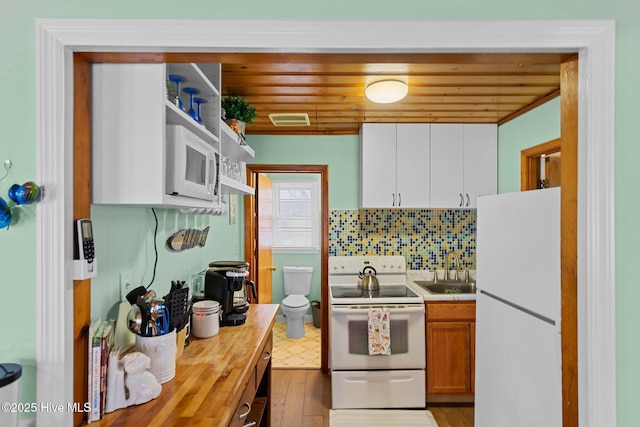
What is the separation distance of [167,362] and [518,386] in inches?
58.5

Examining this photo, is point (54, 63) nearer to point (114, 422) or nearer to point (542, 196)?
point (114, 422)

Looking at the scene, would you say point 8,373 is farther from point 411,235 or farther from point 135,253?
point 411,235

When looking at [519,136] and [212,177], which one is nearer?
[212,177]

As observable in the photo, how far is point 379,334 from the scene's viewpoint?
2787 millimetres

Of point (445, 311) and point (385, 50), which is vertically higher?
point (385, 50)

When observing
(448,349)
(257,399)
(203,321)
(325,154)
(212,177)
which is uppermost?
(325,154)

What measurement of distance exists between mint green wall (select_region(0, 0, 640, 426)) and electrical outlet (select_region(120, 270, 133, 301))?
17.7 inches

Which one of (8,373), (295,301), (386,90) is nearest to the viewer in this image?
(8,373)

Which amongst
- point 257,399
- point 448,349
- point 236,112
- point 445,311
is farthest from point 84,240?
point 448,349

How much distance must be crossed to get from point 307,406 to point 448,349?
1.19m

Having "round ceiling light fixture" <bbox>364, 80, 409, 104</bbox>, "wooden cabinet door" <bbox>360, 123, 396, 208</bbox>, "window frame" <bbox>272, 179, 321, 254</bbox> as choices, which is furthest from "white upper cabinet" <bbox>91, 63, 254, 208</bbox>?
"window frame" <bbox>272, 179, 321, 254</bbox>

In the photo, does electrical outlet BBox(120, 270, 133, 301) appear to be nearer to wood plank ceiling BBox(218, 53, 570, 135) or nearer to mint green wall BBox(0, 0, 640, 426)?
mint green wall BBox(0, 0, 640, 426)

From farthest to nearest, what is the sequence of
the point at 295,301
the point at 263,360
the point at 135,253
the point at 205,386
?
the point at 295,301
the point at 263,360
the point at 135,253
the point at 205,386

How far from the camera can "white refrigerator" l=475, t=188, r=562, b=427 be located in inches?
55.9
